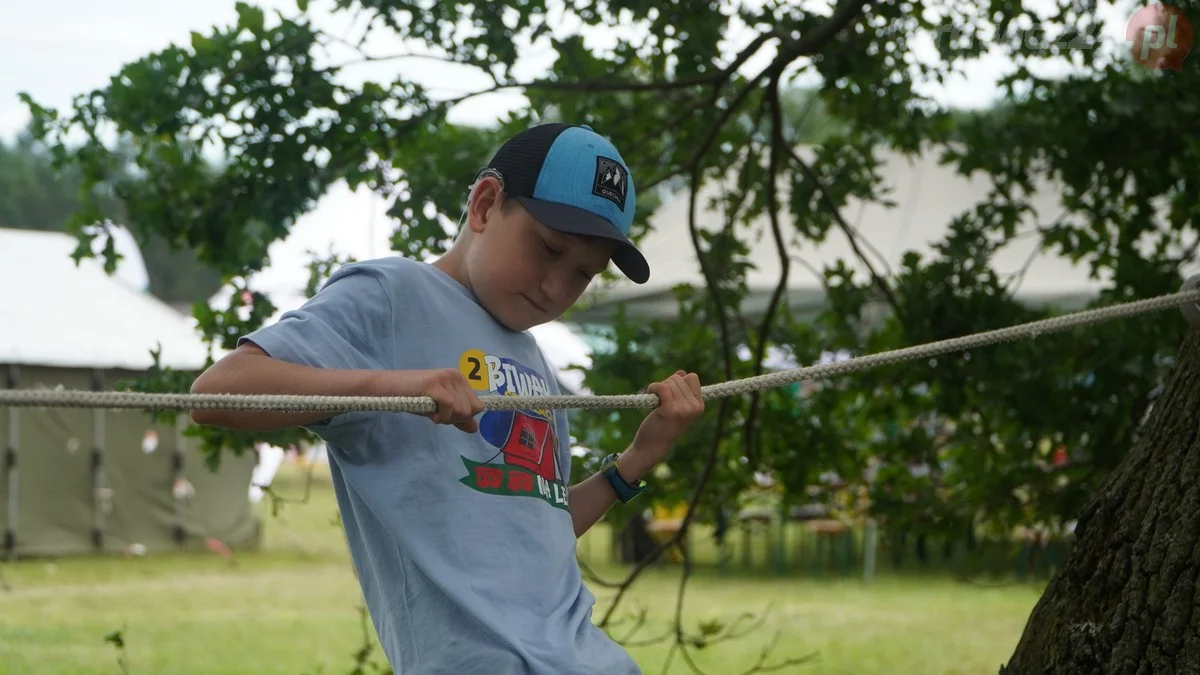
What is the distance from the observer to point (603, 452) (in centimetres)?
414

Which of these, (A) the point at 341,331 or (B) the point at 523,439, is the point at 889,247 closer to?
(B) the point at 523,439

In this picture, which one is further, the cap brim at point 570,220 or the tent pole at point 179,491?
the tent pole at point 179,491

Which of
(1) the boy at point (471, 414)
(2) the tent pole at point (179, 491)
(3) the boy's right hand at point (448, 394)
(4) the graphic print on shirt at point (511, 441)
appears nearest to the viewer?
(3) the boy's right hand at point (448, 394)

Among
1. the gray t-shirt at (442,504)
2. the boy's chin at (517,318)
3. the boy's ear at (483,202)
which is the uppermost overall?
the boy's ear at (483,202)

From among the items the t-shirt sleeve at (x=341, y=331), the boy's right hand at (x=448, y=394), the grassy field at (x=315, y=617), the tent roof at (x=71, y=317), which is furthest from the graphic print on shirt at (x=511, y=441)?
the tent roof at (x=71, y=317)

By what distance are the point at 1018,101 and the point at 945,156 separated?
35cm

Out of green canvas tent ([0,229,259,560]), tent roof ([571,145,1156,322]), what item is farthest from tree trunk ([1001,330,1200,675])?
green canvas tent ([0,229,259,560])

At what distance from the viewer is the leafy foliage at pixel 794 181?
3.82 m

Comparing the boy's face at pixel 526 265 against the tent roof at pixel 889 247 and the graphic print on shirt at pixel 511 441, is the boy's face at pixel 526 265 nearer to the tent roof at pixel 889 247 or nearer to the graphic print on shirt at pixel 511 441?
the graphic print on shirt at pixel 511 441

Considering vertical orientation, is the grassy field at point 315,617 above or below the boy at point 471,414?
below

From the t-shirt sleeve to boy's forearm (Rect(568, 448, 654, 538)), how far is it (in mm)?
498

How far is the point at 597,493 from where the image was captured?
215 cm

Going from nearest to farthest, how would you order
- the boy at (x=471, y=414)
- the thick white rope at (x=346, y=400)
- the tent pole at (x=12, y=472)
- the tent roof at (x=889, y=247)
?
the thick white rope at (x=346, y=400) → the boy at (x=471, y=414) → the tent roof at (x=889, y=247) → the tent pole at (x=12, y=472)

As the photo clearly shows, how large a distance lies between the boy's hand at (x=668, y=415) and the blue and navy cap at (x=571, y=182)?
192 millimetres
